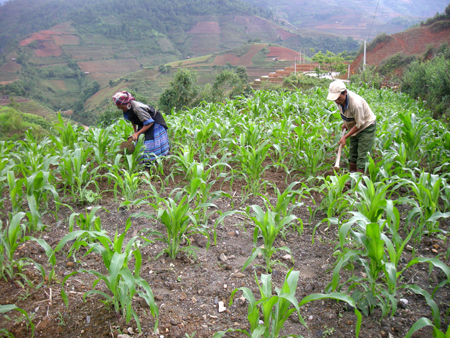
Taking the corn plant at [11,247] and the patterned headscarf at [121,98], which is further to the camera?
the patterned headscarf at [121,98]

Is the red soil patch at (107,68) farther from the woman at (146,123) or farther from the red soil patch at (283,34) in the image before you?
the woman at (146,123)

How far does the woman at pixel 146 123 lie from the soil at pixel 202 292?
137cm

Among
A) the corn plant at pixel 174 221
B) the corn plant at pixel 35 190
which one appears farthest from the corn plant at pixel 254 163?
the corn plant at pixel 35 190

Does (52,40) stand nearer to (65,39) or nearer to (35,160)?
(65,39)

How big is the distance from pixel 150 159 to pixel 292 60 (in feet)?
210

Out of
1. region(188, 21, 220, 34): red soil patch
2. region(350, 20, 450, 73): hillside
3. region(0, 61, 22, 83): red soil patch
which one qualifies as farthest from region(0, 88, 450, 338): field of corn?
region(188, 21, 220, 34): red soil patch

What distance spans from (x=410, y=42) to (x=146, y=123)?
32.0 meters

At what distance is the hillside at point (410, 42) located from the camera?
2460cm

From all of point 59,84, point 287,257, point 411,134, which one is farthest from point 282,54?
point 287,257

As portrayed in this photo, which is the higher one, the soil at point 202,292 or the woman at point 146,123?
the woman at point 146,123

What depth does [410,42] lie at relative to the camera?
1085 inches

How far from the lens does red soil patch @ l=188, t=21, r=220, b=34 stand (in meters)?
101

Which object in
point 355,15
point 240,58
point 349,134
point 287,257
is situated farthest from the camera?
point 355,15

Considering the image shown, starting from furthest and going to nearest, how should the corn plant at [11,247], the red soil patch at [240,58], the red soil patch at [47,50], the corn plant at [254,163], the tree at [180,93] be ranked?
the red soil patch at [47,50] < the red soil patch at [240,58] < the tree at [180,93] < the corn plant at [254,163] < the corn plant at [11,247]
